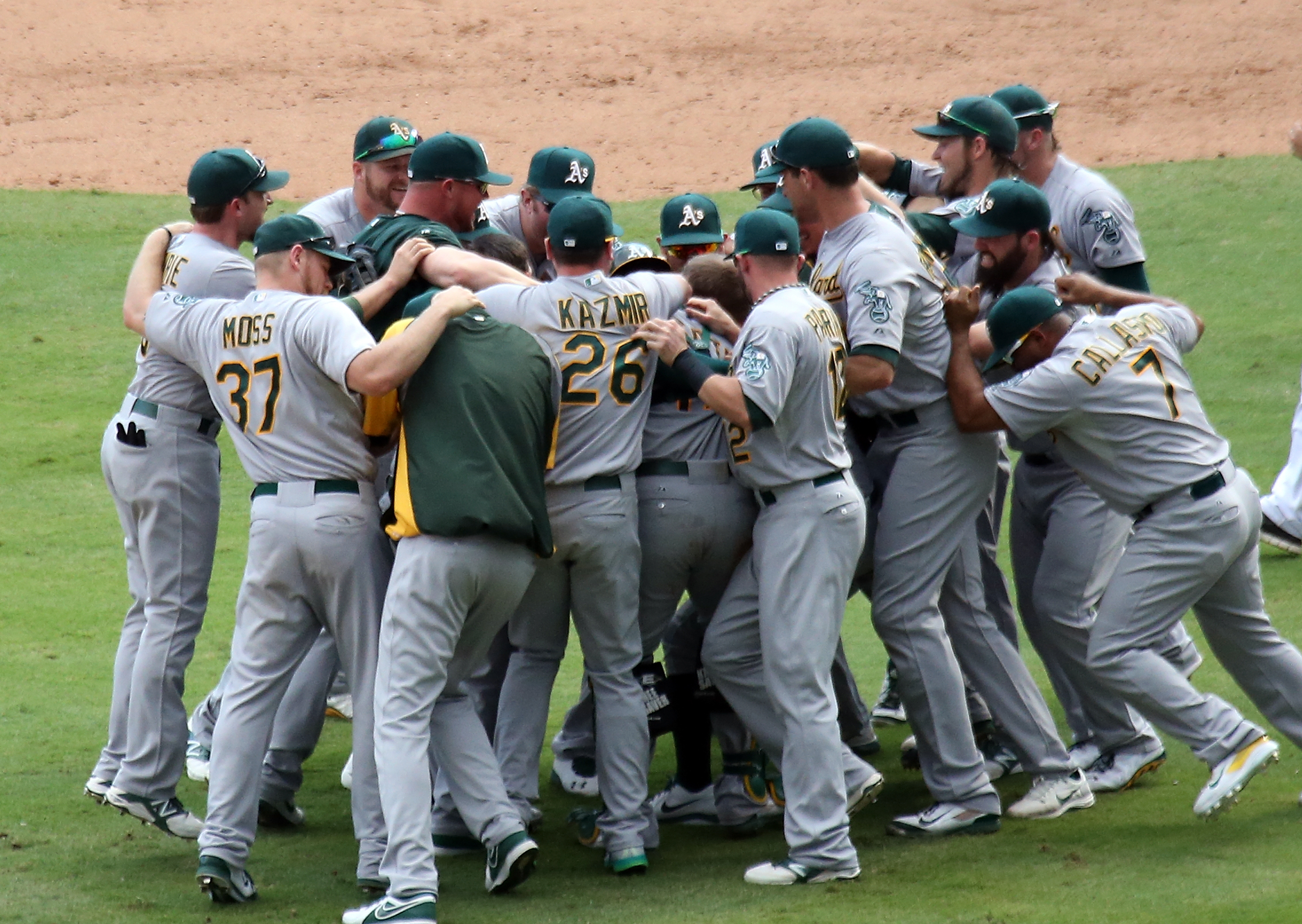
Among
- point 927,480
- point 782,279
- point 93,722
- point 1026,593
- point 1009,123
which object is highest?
point 1009,123

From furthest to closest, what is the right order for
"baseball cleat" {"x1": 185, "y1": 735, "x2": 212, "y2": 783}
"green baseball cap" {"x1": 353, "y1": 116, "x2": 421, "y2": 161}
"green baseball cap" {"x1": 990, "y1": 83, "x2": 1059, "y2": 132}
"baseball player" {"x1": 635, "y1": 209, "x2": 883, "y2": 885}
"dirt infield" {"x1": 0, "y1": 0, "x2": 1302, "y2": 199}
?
1. "dirt infield" {"x1": 0, "y1": 0, "x2": 1302, "y2": 199}
2. "green baseball cap" {"x1": 990, "y1": 83, "x2": 1059, "y2": 132}
3. "green baseball cap" {"x1": 353, "y1": 116, "x2": 421, "y2": 161}
4. "baseball cleat" {"x1": 185, "y1": 735, "x2": 212, "y2": 783}
5. "baseball player" {"x1": 635, "y1": 209, "x2": 883, "y2": 885}

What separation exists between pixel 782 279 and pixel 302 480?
5.03 ft

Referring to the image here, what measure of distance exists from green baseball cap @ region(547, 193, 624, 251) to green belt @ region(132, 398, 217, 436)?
135cm

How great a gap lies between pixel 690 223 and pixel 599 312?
47.0 inches

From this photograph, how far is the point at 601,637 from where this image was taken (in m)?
4.73

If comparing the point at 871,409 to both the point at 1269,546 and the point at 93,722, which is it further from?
the point at 1269,546

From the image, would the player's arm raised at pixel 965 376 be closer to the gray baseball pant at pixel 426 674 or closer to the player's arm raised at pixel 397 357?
the gray baseball pant at pixel 426 674

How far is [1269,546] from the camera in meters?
8.06

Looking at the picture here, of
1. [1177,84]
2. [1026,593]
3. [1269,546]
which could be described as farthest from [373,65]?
[1026,593]

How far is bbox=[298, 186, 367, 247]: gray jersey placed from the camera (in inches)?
244

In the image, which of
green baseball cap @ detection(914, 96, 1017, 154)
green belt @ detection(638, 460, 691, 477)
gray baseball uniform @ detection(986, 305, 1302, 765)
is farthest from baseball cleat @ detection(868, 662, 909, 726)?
green baseball cap @ detection(914, 96, 1017, 154)

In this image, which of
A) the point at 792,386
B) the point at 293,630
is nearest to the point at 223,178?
the point at 293,630

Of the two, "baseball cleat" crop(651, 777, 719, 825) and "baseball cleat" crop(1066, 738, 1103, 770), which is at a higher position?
"baseball cleat" crop(1066, 738, 1103, 770)

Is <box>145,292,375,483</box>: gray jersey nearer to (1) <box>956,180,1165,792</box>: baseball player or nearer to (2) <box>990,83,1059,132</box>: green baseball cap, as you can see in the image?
(1) <box>956,180,1165,792</box>: baseball player
